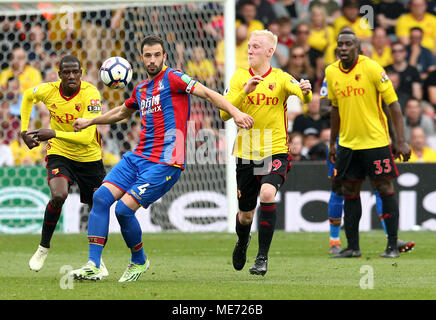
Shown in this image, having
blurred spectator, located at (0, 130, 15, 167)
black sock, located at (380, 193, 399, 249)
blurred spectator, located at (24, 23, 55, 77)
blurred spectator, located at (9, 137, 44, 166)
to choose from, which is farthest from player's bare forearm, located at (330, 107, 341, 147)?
blurred spectator, located at (24, 23, 55, 77)

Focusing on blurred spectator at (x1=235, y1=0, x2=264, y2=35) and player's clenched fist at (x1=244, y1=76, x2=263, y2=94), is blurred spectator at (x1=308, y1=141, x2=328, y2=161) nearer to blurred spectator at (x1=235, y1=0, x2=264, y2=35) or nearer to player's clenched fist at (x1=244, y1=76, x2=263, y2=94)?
blurred spectator at (x1=235, y1=0, x2=264, y2=35)

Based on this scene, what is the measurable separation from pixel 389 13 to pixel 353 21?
3.13 feet

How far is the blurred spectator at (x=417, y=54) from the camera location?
1642 cm

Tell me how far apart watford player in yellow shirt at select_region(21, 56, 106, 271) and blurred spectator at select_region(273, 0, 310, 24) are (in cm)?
829

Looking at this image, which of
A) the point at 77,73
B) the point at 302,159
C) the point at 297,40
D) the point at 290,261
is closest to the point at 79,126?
the point at 77,73

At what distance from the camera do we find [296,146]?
46.9 feet

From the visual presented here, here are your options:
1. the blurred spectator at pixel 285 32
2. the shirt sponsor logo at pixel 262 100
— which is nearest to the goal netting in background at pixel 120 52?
the blurred spectator at pixel 285 32

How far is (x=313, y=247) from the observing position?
11.2 meters

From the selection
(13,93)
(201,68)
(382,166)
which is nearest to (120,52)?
(201,68)

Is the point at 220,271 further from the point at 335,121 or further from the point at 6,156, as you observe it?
the point at 6,156

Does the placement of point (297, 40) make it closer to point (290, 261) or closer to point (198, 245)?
point (198, 245)

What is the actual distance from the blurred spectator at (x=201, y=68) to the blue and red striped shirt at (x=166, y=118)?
758cm

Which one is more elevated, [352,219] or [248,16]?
[248,16]

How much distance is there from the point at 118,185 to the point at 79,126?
69cm
